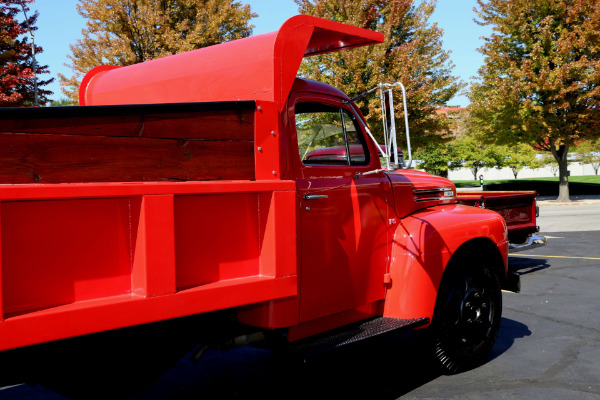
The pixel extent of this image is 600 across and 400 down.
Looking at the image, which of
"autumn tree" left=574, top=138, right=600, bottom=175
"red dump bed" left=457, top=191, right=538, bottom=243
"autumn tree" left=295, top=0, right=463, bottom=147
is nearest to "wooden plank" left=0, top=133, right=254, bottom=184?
"red dump bed" left=457, top=191, right=538, bottom=243

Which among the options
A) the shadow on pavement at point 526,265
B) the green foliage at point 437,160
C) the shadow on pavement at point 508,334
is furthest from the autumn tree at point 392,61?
the green foliage at point 437,160

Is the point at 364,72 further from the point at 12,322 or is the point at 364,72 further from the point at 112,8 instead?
the point at 12,322

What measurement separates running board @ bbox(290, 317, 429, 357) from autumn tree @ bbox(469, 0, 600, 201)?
828 inches

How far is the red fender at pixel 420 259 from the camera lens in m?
3.94

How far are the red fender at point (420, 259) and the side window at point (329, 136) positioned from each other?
0.65 m

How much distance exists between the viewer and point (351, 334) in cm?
359

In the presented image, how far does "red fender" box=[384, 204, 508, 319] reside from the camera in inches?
155

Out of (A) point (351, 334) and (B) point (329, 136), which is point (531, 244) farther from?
(A) point (351, 334)

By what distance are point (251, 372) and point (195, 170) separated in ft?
8.11

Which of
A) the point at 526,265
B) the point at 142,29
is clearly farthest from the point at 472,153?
the point at 526,265

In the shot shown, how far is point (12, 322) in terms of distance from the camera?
6.69ft

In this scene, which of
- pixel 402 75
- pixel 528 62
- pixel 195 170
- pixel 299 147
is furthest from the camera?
pixel 528 62

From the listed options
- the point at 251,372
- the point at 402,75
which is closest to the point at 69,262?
the point at 251,372

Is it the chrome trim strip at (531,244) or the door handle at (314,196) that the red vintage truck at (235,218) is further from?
the chrome trim strip at (531,244)
